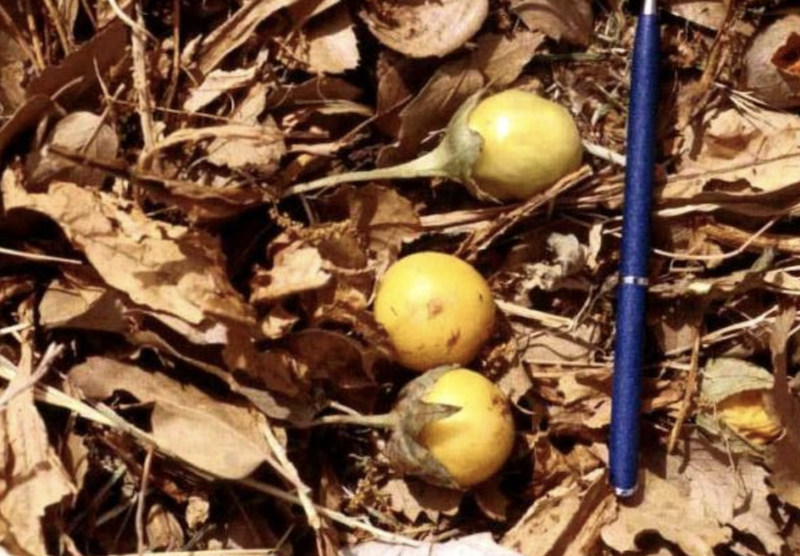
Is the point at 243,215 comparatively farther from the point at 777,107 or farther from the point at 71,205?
the point at 777,107

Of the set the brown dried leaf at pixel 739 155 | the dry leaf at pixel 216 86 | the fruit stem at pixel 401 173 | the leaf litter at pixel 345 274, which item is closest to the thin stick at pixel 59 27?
the leaf litter at pixel 345 274

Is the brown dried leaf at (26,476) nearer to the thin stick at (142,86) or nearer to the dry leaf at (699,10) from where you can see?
the thin stick at (142,86)

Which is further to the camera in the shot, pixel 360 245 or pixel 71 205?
pixel 360 245

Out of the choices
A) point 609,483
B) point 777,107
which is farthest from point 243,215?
point 777,107

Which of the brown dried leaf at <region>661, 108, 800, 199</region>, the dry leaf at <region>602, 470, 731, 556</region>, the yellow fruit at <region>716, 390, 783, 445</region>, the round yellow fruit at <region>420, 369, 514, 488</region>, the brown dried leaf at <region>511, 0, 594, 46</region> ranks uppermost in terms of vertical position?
the brown dried leaf at <region>511, 0, 594, 46</region>

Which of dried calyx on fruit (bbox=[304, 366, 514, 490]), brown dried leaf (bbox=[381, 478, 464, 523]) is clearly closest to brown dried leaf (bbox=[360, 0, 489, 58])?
dried calyx on fruit (bbox=[304, 366, 514, 490])

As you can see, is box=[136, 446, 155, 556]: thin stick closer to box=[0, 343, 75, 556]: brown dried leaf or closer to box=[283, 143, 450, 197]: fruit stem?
box=[0, 343, 75, 556]: brown dried leaf

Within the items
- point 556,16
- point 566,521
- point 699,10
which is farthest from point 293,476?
point 699,10
